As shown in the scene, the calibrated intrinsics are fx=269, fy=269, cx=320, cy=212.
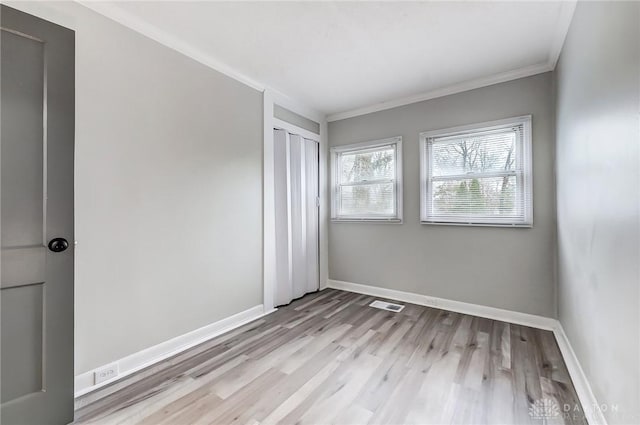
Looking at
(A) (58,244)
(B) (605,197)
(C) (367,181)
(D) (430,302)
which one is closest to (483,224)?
(D) (430,302)

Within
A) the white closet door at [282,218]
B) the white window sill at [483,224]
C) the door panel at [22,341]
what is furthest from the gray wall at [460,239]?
the door panel at [22,341]

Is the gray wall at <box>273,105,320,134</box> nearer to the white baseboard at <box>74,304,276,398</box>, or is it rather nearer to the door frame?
the door frame

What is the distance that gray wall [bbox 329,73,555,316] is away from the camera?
104 inches

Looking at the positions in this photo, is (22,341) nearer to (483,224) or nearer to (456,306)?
(456,306)

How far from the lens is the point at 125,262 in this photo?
1.93 metres

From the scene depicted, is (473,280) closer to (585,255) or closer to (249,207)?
(585,255)

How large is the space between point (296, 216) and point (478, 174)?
7.19 feet

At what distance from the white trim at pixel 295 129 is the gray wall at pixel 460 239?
376mm

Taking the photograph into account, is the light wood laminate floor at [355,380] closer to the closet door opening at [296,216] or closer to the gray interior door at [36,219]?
the gray interior door at [36,219]

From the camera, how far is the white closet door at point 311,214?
3.73 metres

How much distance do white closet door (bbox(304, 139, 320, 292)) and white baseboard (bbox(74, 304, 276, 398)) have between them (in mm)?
1041

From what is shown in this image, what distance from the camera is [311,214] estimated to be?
3.81m

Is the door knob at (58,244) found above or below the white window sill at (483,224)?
below

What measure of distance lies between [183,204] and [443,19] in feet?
8.27
